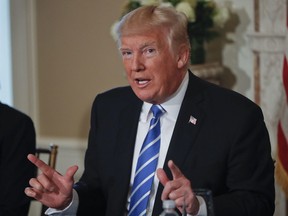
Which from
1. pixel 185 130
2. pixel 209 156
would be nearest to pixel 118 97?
pixel 185 130

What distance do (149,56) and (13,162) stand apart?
34.9 inches

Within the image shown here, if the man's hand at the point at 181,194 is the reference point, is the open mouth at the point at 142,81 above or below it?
above

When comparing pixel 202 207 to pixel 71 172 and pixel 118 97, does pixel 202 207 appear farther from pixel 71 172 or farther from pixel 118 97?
pixel 118 97

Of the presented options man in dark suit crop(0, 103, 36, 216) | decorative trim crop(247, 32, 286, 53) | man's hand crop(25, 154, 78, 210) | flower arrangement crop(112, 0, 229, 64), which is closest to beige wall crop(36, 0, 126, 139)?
flower arrangement crop(112, 0, 229, 64)

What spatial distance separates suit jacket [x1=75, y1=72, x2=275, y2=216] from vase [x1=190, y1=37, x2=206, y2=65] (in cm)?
133

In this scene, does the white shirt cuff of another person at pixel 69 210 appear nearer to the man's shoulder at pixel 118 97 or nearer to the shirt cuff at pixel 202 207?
the man's shoulder at pixel 118 97

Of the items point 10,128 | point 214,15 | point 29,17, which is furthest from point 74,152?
point 10,128

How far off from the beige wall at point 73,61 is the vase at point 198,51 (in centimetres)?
68

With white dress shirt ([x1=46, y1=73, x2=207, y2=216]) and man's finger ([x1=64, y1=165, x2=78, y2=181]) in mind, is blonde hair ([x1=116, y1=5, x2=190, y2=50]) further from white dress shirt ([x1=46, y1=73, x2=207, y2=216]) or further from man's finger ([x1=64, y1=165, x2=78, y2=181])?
man's finger ([x1=64, y1=165, x2=78, y2=181])

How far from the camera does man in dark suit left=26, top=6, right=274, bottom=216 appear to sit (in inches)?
93.4

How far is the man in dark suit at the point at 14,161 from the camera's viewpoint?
287 centimetres

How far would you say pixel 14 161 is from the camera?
115 inches

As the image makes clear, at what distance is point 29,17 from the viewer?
479 centimetres

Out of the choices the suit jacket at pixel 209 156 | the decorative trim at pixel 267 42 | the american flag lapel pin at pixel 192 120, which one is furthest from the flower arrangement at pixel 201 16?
Answer: the american flag lapel pin at pixel 192 120
